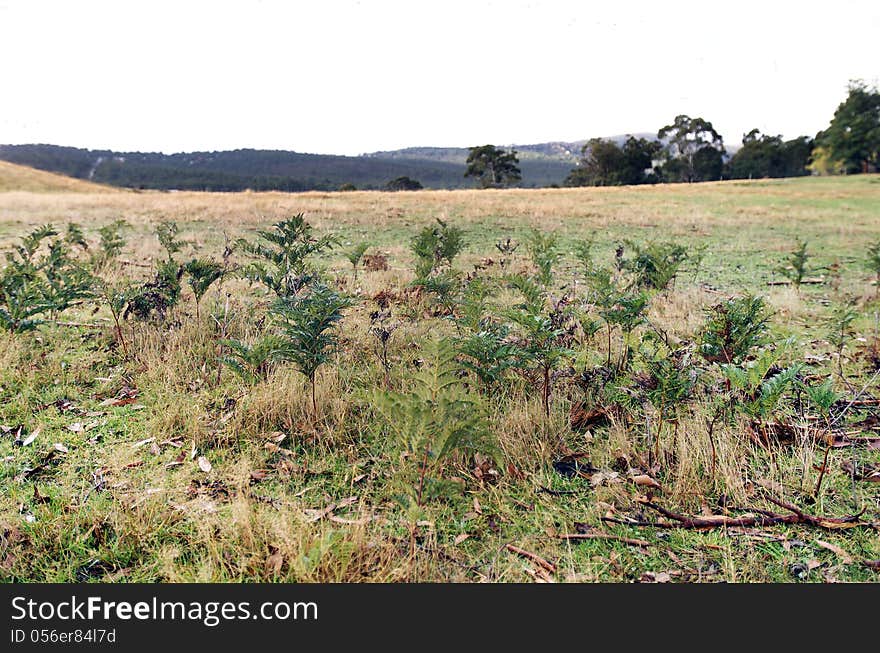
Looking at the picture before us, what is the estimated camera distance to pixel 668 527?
302 centimetres

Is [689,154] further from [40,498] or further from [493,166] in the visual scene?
[40,498]

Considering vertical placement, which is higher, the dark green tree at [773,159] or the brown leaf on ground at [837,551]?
the dark green tree at [773,159]

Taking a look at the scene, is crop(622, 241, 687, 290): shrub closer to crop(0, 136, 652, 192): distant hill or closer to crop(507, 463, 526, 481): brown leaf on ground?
crop(507, 463, 526, 481): brown leaf on ground

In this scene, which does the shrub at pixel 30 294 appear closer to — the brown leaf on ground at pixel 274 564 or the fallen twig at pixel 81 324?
the fallen twig at pixel 81 324

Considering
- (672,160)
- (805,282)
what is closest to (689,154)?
(672,160)

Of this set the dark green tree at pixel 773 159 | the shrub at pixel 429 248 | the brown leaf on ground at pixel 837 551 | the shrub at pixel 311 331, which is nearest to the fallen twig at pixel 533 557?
the brown leaf on ground at pixel 837 551

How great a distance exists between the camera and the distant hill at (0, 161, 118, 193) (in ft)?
212

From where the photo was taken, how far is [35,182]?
69.6 m

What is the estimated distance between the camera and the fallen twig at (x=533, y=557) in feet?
Answer: 8.92

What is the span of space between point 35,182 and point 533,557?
85542 mm

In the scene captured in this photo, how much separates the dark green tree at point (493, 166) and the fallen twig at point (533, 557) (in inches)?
3203
